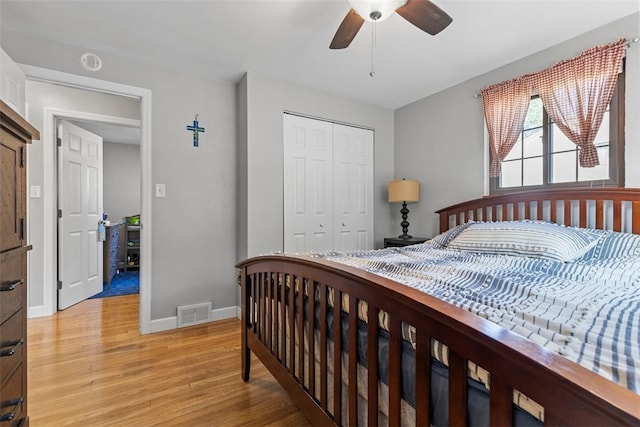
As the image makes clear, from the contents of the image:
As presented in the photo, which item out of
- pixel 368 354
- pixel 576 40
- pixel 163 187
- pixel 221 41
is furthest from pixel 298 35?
pixel 368 354

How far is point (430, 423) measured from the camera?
0.74 meters

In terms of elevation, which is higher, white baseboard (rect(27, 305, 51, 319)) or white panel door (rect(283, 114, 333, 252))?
white panel door (rect(283, 114, 333, 252))

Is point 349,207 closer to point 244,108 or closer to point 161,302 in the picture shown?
point 244,108

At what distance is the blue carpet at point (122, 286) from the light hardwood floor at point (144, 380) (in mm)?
1019

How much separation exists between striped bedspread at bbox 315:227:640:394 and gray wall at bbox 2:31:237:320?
5.21 feet

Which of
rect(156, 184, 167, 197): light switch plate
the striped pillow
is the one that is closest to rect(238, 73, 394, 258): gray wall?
rect(156, 184, 167, 197): light switch plate

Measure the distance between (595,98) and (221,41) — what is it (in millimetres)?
2744

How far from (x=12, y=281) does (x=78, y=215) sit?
2.89m

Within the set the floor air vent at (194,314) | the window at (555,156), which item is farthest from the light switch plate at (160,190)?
the window at (555,156)

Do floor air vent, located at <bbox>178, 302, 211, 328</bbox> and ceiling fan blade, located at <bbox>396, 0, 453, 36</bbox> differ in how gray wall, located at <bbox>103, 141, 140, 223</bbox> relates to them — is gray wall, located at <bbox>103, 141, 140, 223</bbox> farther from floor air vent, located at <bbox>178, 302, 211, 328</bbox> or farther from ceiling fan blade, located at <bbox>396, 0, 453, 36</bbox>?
ceiling fan blade, located at <bbox>396, 0, 453, 36</bbox>

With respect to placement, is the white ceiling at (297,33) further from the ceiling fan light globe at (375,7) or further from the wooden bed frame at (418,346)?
the wooden bed frame at (418,346)

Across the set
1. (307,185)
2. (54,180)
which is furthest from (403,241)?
(54,180)

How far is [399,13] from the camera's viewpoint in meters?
1.65

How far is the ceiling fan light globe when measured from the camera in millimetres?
1516
